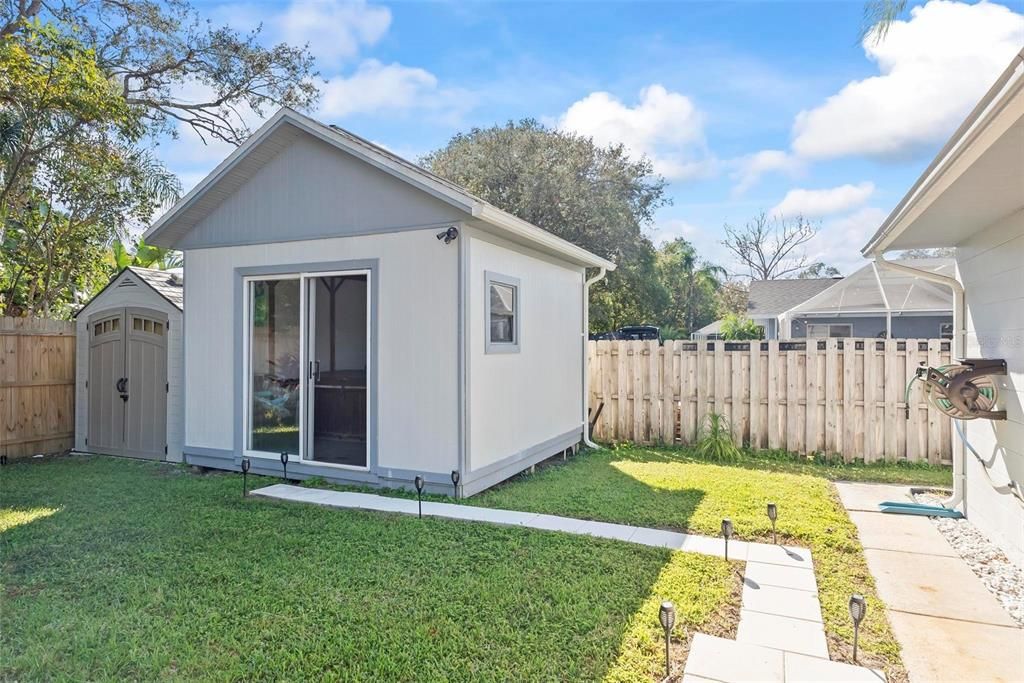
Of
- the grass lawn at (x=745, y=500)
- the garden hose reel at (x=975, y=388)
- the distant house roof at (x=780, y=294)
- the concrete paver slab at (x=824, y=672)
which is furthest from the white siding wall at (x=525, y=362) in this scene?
the distant house roof at (x=780, y=294)

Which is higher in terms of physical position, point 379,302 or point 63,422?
point 379,302

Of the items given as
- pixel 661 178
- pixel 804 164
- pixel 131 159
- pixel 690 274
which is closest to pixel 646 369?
pixel 131 159

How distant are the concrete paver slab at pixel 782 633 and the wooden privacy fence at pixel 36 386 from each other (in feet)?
30.1

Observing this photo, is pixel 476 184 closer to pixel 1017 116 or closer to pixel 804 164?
pixel 804 164

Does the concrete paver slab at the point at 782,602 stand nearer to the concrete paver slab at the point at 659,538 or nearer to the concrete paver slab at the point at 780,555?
the concrete paver slab at the point at 780,555

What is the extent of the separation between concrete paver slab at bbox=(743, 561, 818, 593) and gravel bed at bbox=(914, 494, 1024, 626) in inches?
39.4

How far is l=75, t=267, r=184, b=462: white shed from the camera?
24.8ft

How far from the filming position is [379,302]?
5.95m

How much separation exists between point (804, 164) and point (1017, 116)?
55.5 ft

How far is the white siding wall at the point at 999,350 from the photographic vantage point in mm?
3830

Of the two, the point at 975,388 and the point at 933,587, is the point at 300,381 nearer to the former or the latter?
the point at 933,587

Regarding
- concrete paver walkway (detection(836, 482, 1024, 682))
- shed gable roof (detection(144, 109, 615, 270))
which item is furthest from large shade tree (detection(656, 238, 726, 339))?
concrete paver walkway (detection(836, 482, 1024, 682))

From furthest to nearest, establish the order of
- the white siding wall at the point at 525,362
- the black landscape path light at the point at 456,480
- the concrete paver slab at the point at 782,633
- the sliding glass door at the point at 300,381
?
the sliding glass door at the point at 300,381 < the white siding wall at the point at 525,362 < the black landscape path light at the point at 456,480 < the concrete paver slab at the point at 782,633

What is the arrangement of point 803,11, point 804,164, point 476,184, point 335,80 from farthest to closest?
point 476,184, point 804,164, point 335,80, point 803,11
